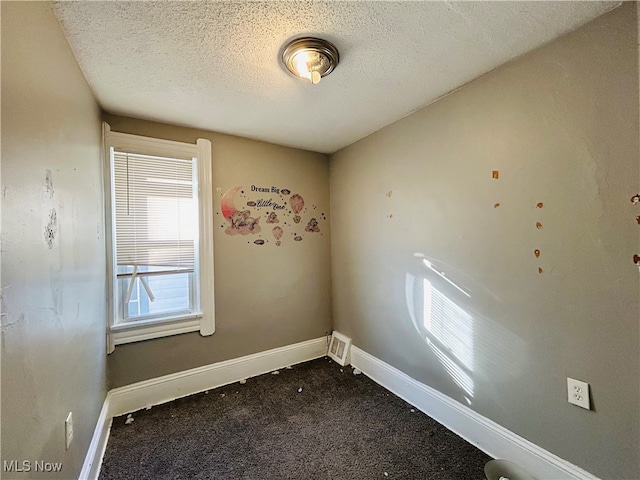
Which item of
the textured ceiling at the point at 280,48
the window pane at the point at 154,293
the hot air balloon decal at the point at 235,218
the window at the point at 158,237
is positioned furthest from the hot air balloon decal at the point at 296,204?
the window pane at the point at 154,293

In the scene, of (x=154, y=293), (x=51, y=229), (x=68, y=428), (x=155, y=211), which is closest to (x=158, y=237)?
(x=155, y=211)

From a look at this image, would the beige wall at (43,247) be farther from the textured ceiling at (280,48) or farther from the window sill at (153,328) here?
the window sill at (153,328)

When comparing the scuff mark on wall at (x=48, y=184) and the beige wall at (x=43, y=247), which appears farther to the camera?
the scuff mark on wall at (x=48, y=184)

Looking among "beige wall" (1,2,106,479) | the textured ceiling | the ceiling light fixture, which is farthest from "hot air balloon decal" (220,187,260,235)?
the ceiling light fixture

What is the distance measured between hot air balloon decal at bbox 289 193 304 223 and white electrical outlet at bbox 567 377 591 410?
2.24 meters

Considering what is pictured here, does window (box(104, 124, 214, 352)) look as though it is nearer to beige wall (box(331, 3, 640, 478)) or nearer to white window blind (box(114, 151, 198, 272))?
white window blind (box(114, 151, 198, 272))

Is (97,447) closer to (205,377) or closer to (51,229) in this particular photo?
(205,377)

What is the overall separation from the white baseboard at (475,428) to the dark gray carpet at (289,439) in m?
0.06

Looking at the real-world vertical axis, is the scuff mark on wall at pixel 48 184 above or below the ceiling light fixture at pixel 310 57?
below

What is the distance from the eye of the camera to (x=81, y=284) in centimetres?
140

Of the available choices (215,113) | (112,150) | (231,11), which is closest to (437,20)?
(231,11)

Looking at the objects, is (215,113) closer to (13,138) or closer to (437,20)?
(13,138)

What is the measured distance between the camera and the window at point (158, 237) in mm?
2057

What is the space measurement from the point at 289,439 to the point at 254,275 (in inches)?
52.2
